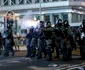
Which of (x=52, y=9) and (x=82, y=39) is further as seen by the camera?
(x=52, y=9)

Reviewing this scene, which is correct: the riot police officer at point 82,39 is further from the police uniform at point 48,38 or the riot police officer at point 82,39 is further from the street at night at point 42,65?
the street at night at point 42,65

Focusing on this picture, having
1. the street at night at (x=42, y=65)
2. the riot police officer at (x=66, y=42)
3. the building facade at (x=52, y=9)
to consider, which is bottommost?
the street at night at (x=42, y=65)

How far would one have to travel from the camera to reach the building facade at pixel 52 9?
62.7 metres

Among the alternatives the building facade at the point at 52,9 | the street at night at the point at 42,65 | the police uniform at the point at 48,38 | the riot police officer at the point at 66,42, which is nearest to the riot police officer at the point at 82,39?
the riot police officer at the point at 66,42

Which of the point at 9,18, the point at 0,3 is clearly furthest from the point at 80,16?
the point at 9,18

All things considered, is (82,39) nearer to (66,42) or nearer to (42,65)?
(66,42)

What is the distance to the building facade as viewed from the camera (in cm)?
6269

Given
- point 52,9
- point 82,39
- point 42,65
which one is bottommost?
point 42,65

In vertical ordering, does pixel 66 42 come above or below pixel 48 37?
below

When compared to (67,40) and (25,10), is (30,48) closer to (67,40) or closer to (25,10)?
(67,40)

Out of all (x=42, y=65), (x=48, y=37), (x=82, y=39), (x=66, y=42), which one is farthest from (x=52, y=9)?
(x=42, y=65)

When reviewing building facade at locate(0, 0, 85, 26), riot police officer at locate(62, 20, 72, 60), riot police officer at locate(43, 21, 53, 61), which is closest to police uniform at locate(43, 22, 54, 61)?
riot police officer at locate(43, 21, 53, 61)

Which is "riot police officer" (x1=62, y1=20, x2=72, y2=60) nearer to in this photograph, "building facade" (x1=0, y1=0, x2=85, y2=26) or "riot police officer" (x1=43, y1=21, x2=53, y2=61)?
"riot police officer" (x1=43, y1=21, x2=53, y2=61)

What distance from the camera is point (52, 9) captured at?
64500 mm
